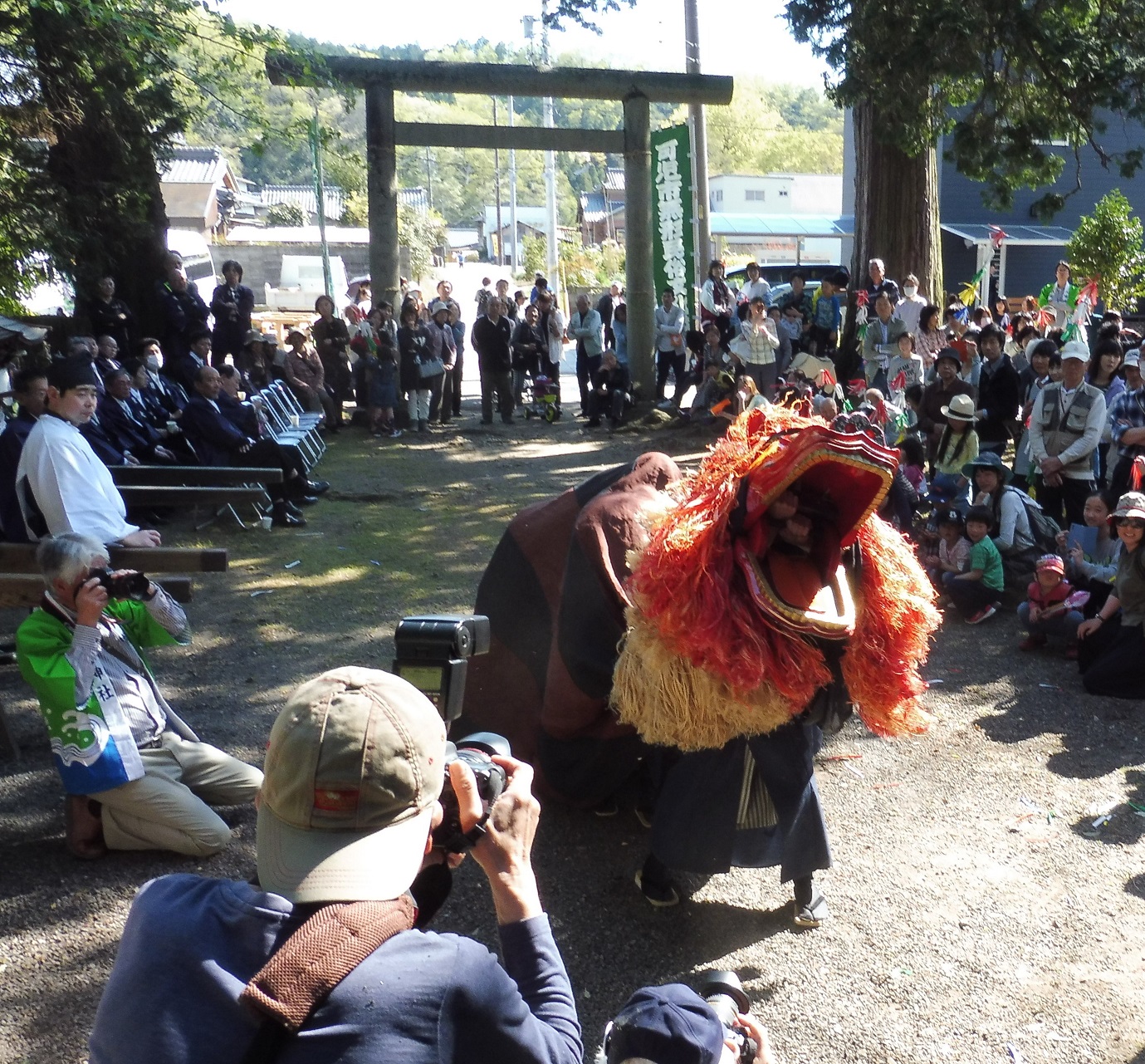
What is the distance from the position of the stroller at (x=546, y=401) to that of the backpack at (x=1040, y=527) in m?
8.45

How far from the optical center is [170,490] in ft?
24.3

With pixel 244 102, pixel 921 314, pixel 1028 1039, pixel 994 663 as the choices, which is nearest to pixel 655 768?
pixel 1028 1039

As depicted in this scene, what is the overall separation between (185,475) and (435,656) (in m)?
6.84

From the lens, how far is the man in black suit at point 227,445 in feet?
31.1

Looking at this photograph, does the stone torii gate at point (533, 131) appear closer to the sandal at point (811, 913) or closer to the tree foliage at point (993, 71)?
the tree foliage at point (993, 71)

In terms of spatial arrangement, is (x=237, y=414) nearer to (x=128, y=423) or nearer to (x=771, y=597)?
(x=128, y=423)

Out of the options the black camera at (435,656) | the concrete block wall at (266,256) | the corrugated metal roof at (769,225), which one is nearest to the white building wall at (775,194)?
the corrugated metal roof at (769,225)

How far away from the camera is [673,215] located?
14.8m

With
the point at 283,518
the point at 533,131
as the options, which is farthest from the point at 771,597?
the point at 533,131

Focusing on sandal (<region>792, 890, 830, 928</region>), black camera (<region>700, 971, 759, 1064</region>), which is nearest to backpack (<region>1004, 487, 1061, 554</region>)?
sandal (<region>792, 890, 830, 928</region>)

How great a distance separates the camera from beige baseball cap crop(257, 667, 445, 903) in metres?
1.52

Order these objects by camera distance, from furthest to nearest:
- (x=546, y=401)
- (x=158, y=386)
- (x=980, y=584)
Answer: (x=546, y=401), (x=158, y=386), (x=980, y=584)

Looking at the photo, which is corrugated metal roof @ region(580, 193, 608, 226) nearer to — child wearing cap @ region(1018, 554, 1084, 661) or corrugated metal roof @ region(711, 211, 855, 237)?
corrugated metal roof @ region(711, 211, 855, 237)

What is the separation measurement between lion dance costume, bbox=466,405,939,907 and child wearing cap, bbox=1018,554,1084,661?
3178mm
